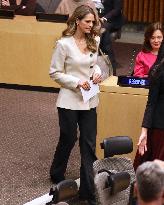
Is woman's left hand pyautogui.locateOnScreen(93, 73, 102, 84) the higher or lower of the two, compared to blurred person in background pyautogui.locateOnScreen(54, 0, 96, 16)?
lower

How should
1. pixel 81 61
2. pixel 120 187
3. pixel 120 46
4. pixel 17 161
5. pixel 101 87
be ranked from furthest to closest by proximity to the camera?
1. pixel 120 46
2. pixel 17 161
3. pixel 101 87
4. pixel 81 61
5. pixel 120 187

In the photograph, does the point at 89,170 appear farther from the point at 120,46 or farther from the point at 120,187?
the point at 120,46

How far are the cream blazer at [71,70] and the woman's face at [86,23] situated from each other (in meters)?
0.12

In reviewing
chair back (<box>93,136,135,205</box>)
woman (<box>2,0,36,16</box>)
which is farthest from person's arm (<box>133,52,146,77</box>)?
woman (<box>2,0,36,16</box>)

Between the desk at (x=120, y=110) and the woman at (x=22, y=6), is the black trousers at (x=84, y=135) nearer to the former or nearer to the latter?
the desk at (x=120, y=110)

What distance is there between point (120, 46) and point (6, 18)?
3.87m

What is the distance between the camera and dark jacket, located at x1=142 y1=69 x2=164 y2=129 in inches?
195

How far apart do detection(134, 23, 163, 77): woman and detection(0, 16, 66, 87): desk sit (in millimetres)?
2832

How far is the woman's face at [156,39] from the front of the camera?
6.23 m

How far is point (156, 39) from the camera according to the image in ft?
20.5

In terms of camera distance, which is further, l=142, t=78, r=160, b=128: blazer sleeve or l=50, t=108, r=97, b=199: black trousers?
l=50, t=108, r=97, b=199: black trousers

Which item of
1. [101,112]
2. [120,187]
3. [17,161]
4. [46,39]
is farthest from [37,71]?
[120,187]

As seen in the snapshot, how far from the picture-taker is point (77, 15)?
555cm

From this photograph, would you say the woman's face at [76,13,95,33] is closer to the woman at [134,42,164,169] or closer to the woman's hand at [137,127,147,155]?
the woman at [134,42,164,169]
